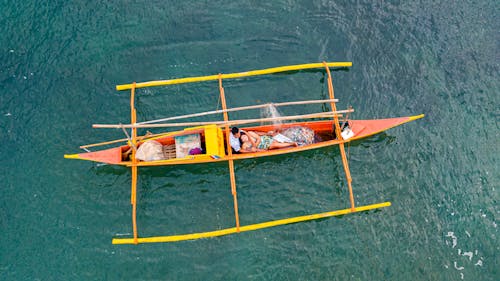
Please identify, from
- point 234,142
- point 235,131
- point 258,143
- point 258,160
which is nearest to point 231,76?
point 235,131

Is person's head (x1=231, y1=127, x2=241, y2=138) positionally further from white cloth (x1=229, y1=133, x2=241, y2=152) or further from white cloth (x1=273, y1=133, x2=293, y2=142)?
white cloth (x1=273, y1=133, x2=293, y2=142)

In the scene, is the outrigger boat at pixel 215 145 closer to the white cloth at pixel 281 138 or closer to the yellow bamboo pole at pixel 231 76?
the yellow bamboo pole at pixel 231 76

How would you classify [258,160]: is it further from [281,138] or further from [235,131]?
[235,131]

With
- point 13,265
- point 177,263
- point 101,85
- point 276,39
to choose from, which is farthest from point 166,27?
point 13,265

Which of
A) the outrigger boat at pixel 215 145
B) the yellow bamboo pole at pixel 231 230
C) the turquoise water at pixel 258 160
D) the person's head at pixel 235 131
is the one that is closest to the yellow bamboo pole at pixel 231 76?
the outrigger boat at pixel 215 145

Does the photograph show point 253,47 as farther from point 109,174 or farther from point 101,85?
point 109,174
